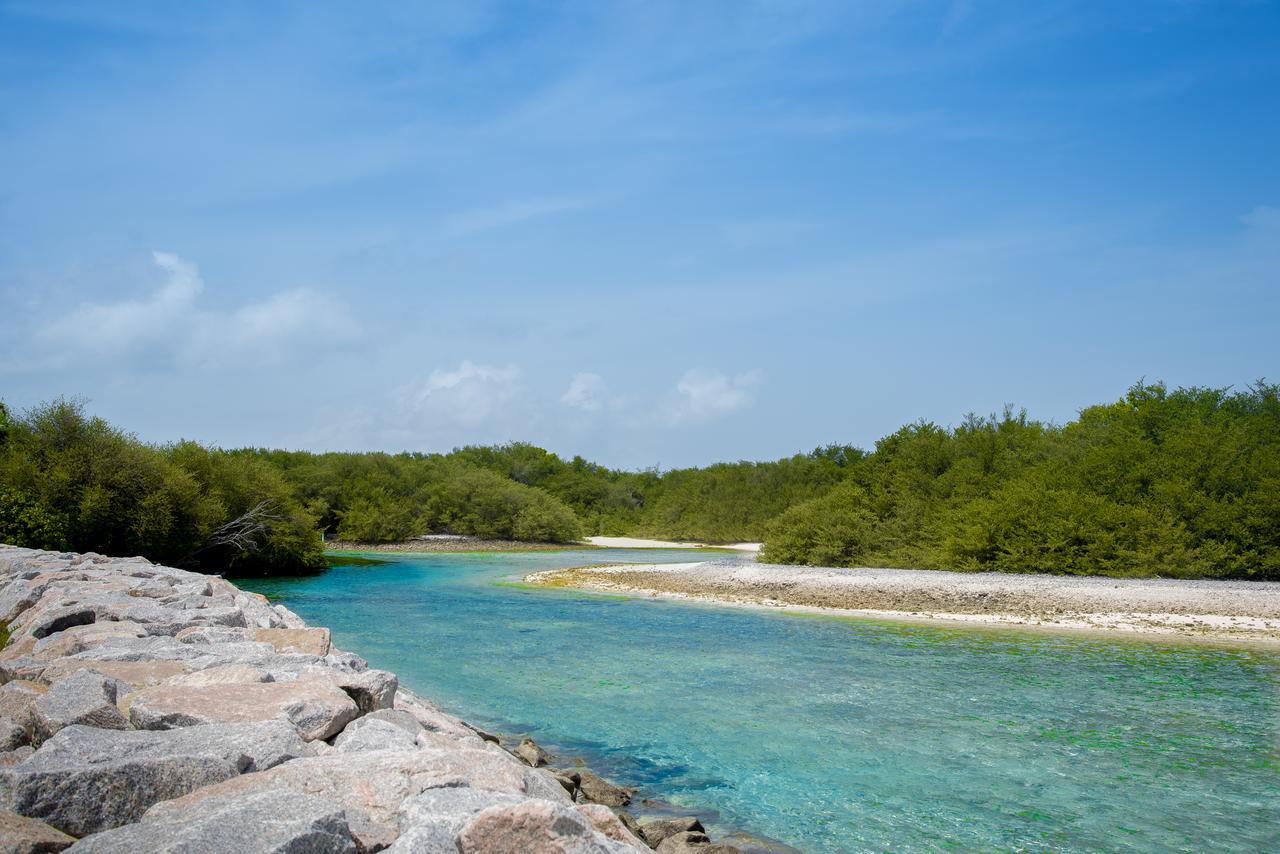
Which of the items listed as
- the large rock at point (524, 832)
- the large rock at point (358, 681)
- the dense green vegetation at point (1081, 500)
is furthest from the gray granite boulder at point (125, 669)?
the dense green vegetation at point (1081, 500)

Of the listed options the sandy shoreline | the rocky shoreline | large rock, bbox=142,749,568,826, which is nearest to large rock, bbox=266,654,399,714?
the rocky shoreline

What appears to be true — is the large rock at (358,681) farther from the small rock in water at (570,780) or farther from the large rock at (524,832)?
the large rock at (524,832)

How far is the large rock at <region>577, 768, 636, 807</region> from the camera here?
7.64m

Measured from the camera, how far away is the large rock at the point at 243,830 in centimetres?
305

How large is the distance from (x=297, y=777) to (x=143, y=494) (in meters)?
Answer: 29.2

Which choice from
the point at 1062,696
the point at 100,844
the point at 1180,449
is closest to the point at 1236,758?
the point at 1062,696

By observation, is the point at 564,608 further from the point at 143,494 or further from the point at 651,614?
the point at 143,494

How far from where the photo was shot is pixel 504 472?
298 feet

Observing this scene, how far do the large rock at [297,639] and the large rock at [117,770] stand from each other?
4039 millimetres

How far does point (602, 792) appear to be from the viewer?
7.74m

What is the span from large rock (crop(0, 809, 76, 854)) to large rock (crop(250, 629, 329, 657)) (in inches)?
195

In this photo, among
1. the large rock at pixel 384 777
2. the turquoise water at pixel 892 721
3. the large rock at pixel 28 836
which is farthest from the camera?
the turquoise water at pixel 892 721

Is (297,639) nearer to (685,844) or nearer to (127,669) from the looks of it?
(127,669)

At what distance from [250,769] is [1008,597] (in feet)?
72.5
